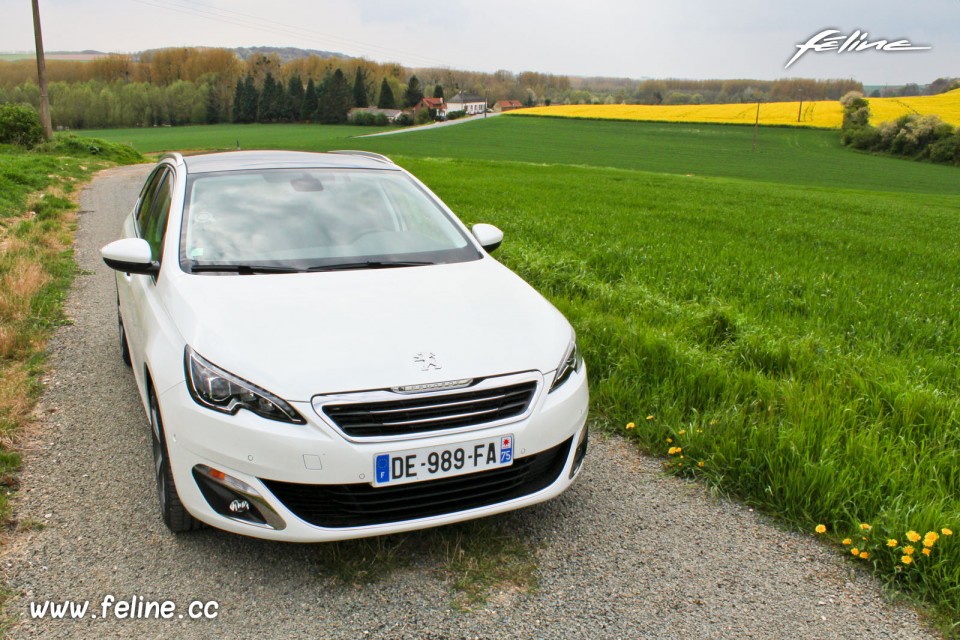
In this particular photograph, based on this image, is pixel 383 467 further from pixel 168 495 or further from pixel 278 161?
pixel 278 161

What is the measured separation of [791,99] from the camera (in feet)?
308

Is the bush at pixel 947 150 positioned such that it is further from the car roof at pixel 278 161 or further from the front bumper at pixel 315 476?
the front bumper at pixel 315 476

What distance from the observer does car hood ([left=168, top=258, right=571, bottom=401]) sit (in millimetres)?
2605

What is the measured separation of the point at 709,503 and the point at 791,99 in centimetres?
10330

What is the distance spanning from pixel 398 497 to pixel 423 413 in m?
0.32

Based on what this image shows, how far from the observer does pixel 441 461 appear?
2582mm

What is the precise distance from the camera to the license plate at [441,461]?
252cm

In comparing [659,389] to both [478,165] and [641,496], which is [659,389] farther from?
[478,165]

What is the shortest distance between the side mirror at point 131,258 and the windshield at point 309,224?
6.6 inches

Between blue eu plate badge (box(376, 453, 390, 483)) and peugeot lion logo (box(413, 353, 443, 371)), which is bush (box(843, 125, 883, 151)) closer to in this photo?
peugeot lion logo (box(413, 353, 443, 371))

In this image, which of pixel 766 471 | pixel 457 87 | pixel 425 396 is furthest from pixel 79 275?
pixel 457 87

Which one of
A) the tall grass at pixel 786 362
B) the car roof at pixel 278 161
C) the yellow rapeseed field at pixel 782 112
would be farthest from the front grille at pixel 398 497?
the yellow rapeseed field at pixel 782 112

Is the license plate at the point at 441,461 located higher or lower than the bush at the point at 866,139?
lower

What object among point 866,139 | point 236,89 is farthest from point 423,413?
point 236,89
